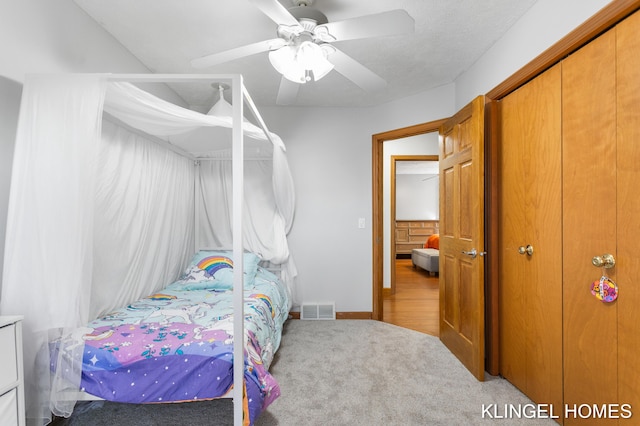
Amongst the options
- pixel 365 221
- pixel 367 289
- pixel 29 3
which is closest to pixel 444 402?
pixel 367 289

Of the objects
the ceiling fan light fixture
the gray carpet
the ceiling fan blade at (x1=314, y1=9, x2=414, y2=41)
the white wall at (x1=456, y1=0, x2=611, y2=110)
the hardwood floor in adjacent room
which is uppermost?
the white wall at (x1=456, y1=0, x2=611, y2=110)

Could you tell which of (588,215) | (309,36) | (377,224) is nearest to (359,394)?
(588,215)

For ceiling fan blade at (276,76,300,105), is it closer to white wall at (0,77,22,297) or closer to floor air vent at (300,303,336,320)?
white wall at (0,77,22,297)

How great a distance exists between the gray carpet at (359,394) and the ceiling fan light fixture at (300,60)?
1.98 meters

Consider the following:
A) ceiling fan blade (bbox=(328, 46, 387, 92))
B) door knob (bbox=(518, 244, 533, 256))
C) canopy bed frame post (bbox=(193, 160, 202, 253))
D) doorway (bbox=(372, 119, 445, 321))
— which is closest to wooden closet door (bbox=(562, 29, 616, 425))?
door knob (bbox=(518, 244, 533, 256))

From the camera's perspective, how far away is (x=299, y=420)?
1.85 meters

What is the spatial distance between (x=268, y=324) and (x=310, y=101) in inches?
94.0

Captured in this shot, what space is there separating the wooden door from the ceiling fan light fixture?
4.18 ft

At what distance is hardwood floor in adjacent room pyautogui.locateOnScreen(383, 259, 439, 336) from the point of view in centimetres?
357

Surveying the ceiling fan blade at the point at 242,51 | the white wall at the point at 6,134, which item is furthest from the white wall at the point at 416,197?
the white wall at the point at 6,134

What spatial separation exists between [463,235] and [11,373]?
9.07 feet

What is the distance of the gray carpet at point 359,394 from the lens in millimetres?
1857

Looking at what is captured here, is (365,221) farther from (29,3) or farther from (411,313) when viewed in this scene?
(29,3)

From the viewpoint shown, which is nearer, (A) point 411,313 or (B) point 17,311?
(B) point 17,311
